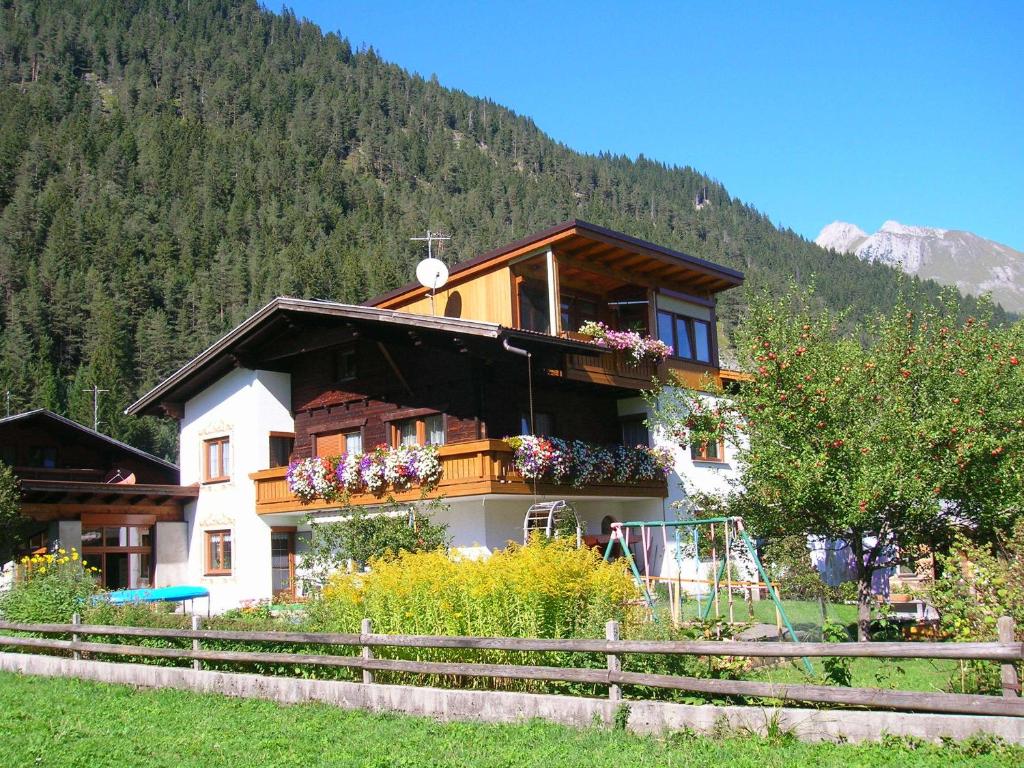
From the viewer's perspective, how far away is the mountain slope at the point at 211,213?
100062 millimetres

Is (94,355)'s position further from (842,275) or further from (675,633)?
(842,275)

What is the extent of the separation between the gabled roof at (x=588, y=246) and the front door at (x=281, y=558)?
296 inches

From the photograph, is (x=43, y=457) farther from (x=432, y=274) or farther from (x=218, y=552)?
(x=432, y=274)

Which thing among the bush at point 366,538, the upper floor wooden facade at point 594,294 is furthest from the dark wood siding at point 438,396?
the bush at point 366,538

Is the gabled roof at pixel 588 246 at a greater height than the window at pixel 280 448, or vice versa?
the gabled roof at pixel 588 246

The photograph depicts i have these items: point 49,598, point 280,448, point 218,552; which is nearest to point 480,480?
point 49,598

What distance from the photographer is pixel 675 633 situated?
11859 millimetres

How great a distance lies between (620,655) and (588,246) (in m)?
15.8

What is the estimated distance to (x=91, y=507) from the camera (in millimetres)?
28250

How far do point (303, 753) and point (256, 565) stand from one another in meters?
18.4

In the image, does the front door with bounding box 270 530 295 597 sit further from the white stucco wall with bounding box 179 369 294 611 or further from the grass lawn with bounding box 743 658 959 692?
the grass lawn with bounding box 743 658 959 692

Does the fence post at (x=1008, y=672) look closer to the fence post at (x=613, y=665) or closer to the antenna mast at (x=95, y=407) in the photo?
the fence post at (x=613, y=665)

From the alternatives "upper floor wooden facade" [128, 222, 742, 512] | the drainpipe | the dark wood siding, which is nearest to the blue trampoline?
"upper floor wooden facade" [128, 222, 742, 512]

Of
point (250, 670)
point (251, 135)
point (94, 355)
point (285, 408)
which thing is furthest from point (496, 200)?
point (250, 670)
